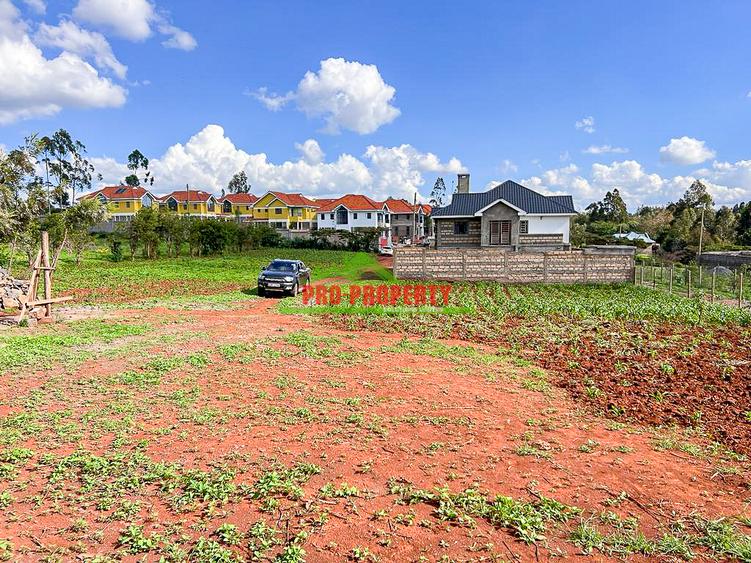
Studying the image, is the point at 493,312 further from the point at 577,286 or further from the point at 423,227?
the point at 423,227

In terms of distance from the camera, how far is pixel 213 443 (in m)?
5.39

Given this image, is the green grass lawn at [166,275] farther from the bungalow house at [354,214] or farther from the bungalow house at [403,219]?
the bungalow house at [403,219]

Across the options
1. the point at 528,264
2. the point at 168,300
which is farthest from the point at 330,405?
the point at 528,264

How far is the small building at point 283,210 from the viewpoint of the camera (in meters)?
69.1

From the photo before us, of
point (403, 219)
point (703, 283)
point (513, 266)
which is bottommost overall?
point (703, 283)

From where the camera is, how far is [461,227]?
32219 millimetres

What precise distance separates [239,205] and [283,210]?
8.45 meters

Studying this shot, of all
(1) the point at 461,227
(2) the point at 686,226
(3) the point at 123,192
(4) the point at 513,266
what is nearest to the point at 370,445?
(4) the point at 513,266

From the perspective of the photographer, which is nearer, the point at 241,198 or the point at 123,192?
the point at 123,192

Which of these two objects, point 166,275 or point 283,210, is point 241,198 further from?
point 166,275

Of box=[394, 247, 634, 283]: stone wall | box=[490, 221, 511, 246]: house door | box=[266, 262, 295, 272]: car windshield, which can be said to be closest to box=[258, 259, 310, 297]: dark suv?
box=[266, 262, 295, 272]: car windshield

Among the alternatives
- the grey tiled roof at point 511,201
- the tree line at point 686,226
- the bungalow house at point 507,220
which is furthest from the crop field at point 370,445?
the tree line at point 686,226

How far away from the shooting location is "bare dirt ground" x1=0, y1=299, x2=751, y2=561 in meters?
3.72
